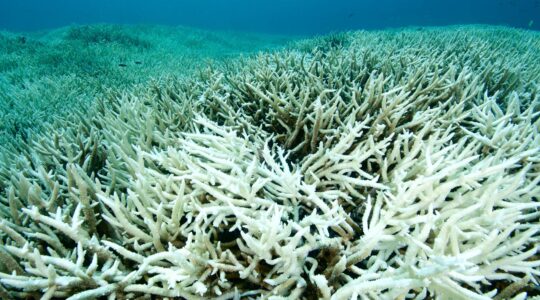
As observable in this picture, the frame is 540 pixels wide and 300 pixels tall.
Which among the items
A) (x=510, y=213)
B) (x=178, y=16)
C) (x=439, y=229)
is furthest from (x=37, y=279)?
(x=178, y=16)

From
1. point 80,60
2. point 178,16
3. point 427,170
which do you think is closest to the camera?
point 427,170

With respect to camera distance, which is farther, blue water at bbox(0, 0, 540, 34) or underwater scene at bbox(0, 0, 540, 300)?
blue water at bbox(0, 0, 540, 34)

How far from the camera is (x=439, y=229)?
1.67 meters

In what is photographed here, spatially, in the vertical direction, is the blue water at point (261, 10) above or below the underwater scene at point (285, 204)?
above

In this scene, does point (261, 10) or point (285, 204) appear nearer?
point (285, 204)

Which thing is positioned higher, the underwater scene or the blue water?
the blue water

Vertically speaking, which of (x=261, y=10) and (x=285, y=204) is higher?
(x=261, y=10)

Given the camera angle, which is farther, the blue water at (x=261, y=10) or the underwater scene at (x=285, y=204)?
the blue water at (x=261, y=10)

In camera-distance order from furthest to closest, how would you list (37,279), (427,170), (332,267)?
(427,170), (332,267), (37,279)

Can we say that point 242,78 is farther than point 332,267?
Yes

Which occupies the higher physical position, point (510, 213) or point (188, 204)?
point (188, 204)

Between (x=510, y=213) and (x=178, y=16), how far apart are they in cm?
14406

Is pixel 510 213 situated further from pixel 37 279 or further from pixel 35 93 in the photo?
pixel 35 93

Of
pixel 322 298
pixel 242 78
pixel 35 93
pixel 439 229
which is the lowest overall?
pixel 322 298
